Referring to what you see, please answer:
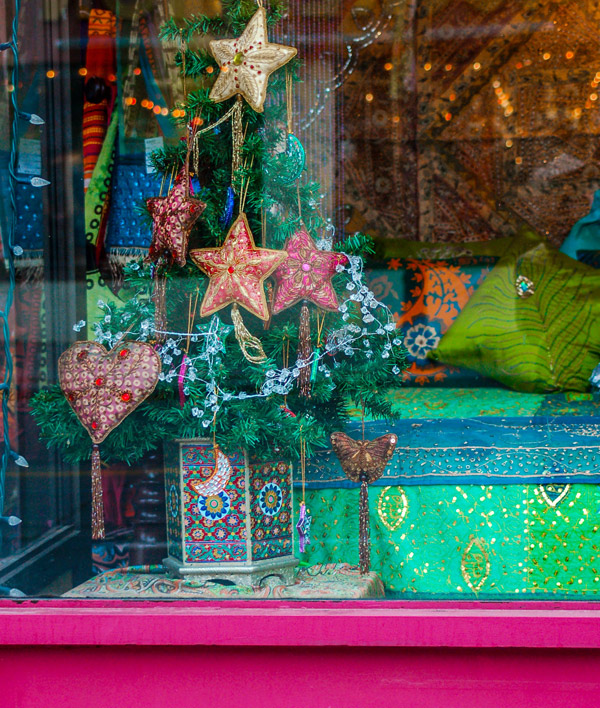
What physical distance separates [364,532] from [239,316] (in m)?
0.50

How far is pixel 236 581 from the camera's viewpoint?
1.51 metres

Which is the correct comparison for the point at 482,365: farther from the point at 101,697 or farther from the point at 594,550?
the point at 101,697

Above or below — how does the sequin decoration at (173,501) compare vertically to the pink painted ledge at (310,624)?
above

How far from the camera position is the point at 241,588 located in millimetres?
1504

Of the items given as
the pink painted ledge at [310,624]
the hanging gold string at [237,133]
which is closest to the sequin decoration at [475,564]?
the pink painted ledge at [310,624]

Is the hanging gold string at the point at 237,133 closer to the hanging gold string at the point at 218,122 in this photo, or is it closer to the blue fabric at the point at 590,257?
the hanging gold string at the point at 218,122

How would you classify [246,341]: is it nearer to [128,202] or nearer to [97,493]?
[97,493]

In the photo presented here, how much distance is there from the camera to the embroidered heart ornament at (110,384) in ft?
4.84

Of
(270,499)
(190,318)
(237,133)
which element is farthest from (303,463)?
(237,133)

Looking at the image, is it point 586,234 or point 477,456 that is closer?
point 477,456

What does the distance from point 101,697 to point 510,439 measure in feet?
3.24

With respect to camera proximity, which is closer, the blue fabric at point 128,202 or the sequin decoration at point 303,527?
the sequin decoration at point 303,527

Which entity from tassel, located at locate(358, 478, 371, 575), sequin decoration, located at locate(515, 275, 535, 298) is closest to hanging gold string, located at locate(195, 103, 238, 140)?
tassel, located at locate(358, 478, 371, 575)

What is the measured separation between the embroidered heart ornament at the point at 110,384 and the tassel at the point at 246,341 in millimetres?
159
